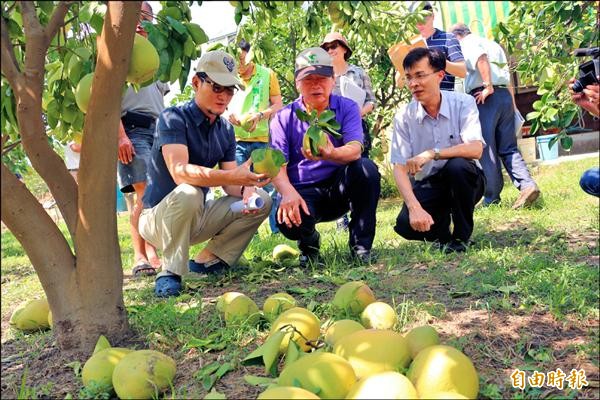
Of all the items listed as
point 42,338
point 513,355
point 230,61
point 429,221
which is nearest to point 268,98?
point 230,61

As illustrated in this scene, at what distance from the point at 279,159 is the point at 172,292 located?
0.97 meters

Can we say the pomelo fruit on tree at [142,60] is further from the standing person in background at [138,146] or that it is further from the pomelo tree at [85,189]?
the standing person in background at [138,146]

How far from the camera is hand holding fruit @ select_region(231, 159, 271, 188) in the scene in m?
3.00

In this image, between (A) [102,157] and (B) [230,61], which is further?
(B) [230,61]

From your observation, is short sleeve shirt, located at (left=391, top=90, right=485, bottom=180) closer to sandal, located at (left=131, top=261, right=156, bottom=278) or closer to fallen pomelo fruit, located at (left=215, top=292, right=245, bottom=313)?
fallen pomelo fruit, located at (left=215, top=292, right=245, bottom=313)

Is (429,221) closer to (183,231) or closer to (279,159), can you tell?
(279,159)

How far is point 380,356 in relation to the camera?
5.58 ft

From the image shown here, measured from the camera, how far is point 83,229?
2.19 metres

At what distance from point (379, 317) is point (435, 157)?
159 cm

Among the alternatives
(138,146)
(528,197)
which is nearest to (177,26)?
(138,146)

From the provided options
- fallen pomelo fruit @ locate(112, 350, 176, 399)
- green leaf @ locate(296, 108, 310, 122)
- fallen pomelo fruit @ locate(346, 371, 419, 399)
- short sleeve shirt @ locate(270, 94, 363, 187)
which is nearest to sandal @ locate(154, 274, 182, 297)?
short sleeve shirt @ locate(270, 94, 363, 187)

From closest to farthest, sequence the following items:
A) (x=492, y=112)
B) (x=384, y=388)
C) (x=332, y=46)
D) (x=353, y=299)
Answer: (x=384, y=388)
(x=353, y=299)
(x=332, y=46)
(x=492, y=112)

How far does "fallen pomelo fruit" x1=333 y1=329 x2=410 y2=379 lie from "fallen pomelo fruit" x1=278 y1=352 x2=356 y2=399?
0.10 metres

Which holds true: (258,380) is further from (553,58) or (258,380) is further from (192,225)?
(553,58)
